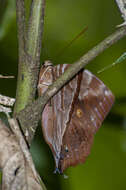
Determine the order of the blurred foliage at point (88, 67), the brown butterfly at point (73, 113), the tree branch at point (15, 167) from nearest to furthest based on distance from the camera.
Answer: the tree branch at point (15, 167) < the brown butterfly at point (73, 113) < the blurred foliage at point (88, 67)

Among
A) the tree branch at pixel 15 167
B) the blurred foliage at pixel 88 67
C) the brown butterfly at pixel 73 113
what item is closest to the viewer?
the tree branch at pixel 15 167

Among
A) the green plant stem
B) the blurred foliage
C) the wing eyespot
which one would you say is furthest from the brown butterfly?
the blurred foliage

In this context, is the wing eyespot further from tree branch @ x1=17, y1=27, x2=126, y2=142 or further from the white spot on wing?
tree branch @ x1=17, y1=27, x2=126, y2=142

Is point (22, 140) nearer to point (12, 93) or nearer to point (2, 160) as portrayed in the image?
point (2, 160)

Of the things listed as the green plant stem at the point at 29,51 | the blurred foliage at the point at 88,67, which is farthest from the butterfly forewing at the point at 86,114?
the blurred foliage at the point at 88,67

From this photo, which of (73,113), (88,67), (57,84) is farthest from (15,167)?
(88,67)

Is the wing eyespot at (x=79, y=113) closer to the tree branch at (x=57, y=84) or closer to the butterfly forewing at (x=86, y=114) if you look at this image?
the butterfly forewing at (x=86, y=114)

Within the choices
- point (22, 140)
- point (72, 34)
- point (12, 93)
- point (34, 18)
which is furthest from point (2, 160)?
point (72, 34)
